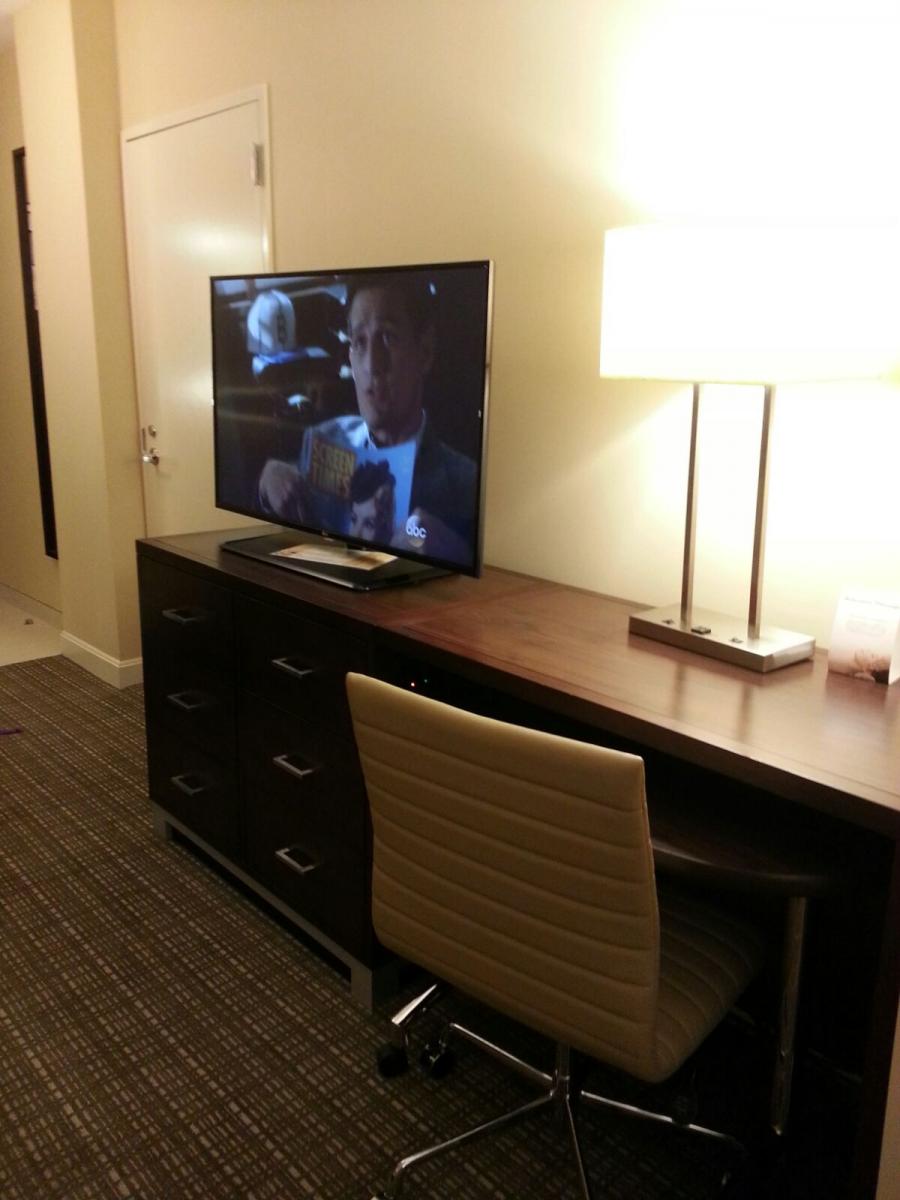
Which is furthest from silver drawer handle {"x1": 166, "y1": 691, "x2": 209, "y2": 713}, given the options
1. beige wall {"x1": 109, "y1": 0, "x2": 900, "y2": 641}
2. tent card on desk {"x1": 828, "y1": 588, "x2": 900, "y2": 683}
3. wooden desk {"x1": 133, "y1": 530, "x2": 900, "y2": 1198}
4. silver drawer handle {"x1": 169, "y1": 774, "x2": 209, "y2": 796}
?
tent card on desk {"x1": 828, "y1": 588, "x2": 900, "y2": 683}

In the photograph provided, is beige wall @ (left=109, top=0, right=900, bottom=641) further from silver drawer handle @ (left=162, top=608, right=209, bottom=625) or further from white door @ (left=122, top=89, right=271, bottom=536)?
silver drawer handle @ (left=162, top=608, right=209, bottom=625)

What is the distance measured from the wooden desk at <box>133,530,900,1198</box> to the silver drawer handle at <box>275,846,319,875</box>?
1.62 feet

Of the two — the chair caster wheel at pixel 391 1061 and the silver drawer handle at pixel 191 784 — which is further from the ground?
the silver drawer handle at pixel 191 784

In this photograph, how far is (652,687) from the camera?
1399 millimetres

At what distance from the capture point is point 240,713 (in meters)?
2.16

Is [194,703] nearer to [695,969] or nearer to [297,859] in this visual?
[297,859]

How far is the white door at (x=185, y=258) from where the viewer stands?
2.81 m

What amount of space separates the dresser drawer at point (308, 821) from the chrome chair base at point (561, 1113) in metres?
0.45

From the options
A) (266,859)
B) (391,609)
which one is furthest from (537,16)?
(266,859)

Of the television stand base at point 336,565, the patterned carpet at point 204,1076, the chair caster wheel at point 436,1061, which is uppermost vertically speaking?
the television stand base at point 336,565

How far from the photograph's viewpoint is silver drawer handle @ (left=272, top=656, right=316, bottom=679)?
1.89 m

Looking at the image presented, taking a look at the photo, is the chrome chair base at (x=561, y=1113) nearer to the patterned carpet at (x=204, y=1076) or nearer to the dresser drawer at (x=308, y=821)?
the patterned carpet at (x=204, y=1076)

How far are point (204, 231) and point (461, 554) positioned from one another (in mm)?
1792

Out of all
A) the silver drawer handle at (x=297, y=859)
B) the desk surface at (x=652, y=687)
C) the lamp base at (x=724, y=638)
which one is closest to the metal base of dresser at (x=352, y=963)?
the silver drawer handle at (x=297, y=859)
